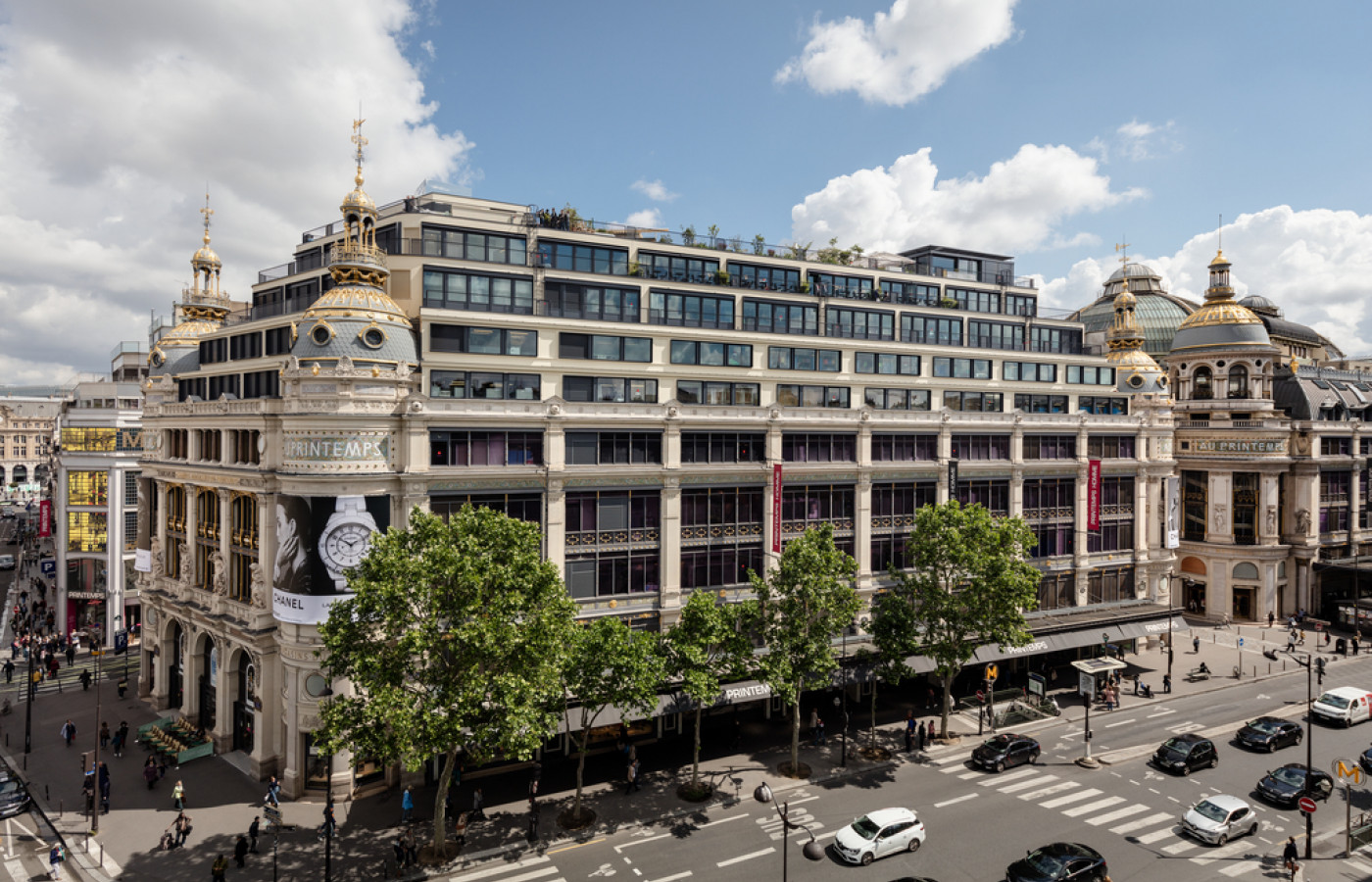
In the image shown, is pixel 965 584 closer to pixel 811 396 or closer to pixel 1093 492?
pixel 811 396

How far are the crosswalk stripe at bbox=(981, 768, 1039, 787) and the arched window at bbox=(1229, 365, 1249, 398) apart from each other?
59.7 meters

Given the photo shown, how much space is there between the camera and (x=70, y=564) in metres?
72.3

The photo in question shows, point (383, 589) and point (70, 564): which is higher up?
point (383, 589)

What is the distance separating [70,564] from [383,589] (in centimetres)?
6277

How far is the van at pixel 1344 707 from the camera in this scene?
4941cm

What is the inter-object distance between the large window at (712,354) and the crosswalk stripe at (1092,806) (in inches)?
1312

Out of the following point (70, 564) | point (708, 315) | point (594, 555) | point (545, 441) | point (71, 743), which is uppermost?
point (708, 315)

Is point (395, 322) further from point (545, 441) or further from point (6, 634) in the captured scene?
point (6, 634)

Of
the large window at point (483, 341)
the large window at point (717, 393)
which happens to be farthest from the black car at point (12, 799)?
the large window at point (717, 393)

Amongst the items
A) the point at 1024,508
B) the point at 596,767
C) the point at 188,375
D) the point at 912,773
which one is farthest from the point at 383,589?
the point at 1024,508

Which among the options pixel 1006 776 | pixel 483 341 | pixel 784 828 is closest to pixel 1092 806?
pixel 1006 776

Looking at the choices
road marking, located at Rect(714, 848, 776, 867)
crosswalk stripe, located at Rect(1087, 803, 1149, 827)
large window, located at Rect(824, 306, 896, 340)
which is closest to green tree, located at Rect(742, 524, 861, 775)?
road marking, located at Rect(714, 848, 776, 867)

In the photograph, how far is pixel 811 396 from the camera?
57250 mm

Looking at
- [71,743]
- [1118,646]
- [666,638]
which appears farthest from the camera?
[1118,646]
